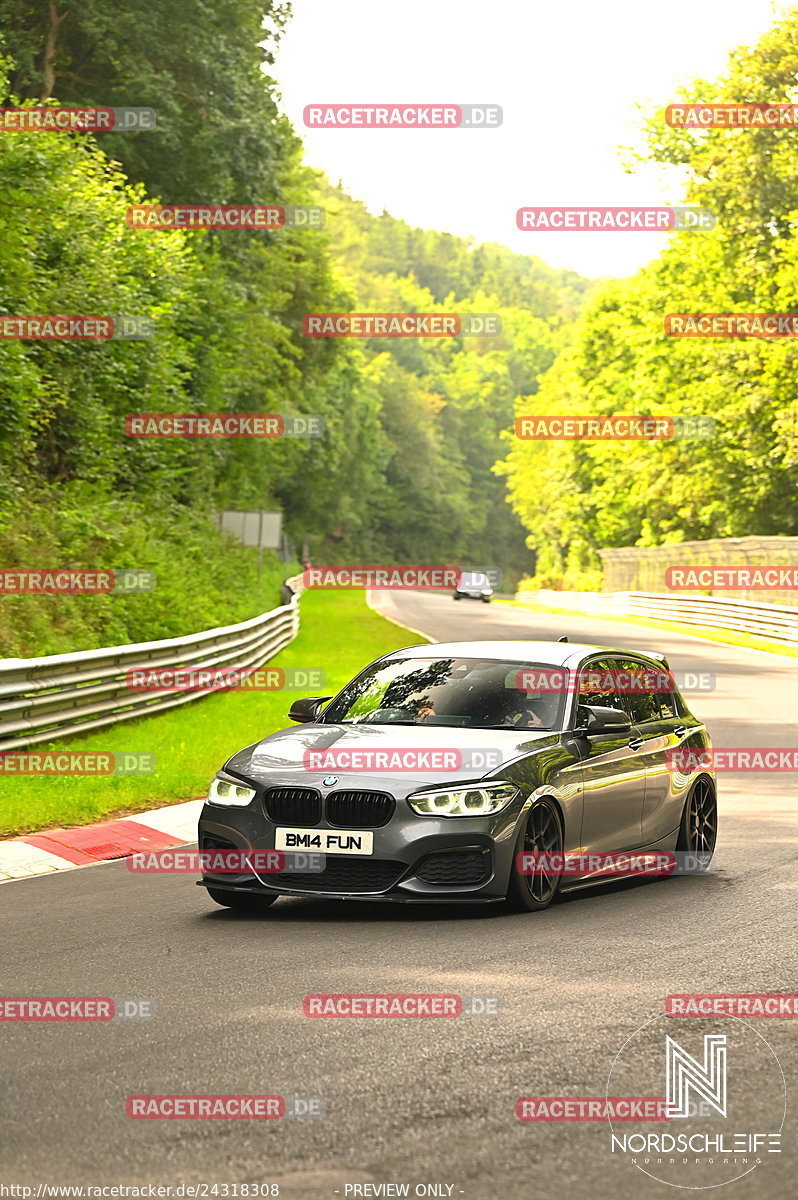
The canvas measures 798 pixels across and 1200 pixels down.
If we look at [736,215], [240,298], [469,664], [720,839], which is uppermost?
[736,215]

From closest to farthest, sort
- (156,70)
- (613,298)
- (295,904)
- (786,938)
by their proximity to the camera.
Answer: (786,938)
(295,904)
(156,70)
(613,298)

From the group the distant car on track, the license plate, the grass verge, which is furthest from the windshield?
the distant car on track

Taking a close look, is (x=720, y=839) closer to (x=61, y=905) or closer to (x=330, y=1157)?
(x=61, y=905)

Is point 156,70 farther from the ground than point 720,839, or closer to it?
farther from the ground

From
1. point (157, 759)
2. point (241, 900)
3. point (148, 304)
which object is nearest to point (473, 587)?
point (148, 304)

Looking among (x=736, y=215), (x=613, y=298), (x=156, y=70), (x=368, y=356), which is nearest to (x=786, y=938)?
(x=156, y=70)

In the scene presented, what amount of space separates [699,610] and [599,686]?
129ft

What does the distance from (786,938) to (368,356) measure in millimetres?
126088

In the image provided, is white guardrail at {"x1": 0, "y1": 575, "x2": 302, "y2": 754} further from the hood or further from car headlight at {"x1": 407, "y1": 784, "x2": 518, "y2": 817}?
car headlight at {"x1": 407, "y1": 784, "x2": 518, "y2": 817}

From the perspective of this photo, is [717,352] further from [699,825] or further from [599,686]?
[599,686]

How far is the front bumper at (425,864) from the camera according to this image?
8297 mm

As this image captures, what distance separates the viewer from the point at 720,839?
12.2m

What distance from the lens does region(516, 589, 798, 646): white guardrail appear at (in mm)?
40812

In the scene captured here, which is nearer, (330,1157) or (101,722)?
(330,1157)
